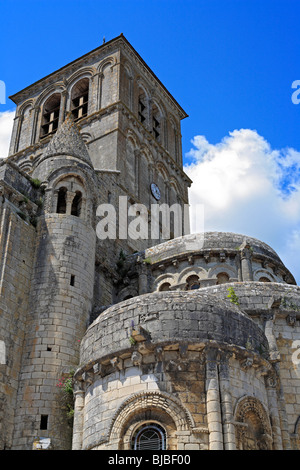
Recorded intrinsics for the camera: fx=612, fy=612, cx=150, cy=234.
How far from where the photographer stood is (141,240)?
3088 cm

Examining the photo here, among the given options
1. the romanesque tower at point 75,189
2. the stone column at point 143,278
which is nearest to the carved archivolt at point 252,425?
the romanesque tower at point 75,189

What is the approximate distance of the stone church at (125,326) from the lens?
13758mm

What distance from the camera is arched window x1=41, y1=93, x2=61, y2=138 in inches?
1588

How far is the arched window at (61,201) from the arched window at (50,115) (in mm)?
16727

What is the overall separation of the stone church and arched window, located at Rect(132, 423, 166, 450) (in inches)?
1.1

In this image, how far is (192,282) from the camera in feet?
78.2

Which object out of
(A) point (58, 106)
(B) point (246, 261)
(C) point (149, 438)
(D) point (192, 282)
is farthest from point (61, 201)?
(A) point (58, 106)

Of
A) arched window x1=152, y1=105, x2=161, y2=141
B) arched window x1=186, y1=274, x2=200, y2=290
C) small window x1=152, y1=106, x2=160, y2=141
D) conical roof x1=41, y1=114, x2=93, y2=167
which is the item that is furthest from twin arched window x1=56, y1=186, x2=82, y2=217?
arched window x1=152, y1=105, x2=161, y2=141

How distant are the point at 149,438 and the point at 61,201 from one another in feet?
40.5

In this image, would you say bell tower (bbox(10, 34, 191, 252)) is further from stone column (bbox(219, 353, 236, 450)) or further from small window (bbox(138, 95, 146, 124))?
stone column (bbox(219, 353, 236, 450))

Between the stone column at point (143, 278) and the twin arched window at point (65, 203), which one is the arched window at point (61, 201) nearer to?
the twin arched window at point (65, 203)

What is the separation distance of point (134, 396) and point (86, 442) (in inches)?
69.6

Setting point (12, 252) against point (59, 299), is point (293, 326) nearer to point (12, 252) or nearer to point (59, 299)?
point (59, 299)
